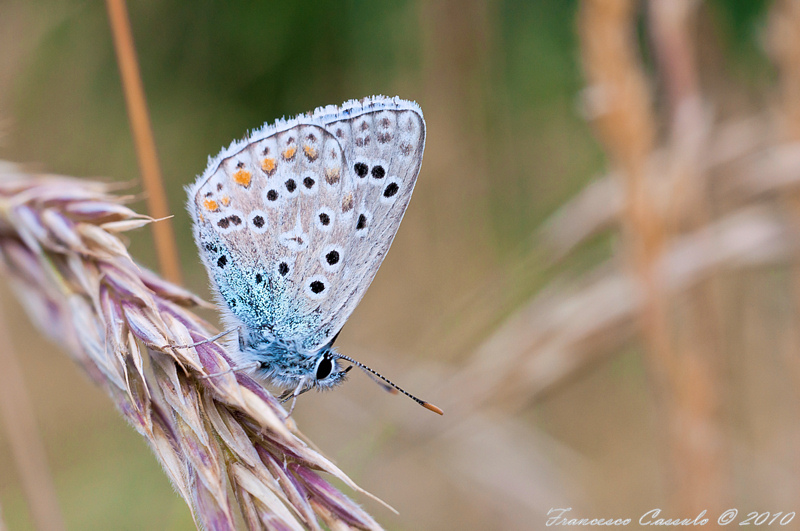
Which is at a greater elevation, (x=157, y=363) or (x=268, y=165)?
(x=268, y=165)

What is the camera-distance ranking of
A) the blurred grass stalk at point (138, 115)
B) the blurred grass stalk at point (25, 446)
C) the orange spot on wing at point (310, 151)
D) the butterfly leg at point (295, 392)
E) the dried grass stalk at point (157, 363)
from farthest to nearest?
the orange spot on wing at point (310, 151) → the butterfly leg at point (295, 392) → the blurred grass stalk at point (138, 115) → the blurred grass stalk at point (25, 446) → the dried grass stalk at point (157, 363)

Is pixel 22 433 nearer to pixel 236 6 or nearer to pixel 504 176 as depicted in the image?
pixel 504 176

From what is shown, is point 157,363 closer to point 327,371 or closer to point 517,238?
point 327,371

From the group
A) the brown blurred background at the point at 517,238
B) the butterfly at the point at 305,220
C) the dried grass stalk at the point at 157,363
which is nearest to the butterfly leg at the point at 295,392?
the butterfly at the point at 305,220

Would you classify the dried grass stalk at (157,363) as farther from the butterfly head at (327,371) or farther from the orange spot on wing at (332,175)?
the orange spot on wing at (332,175)

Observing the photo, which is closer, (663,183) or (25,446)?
(25,446)

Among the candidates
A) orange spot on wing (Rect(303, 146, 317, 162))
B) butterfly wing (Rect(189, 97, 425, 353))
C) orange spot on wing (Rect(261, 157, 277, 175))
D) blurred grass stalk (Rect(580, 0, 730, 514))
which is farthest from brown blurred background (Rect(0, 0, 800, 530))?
orange spot on wing (Rect(303, 146, 317, 162))

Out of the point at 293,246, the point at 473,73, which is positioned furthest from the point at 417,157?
the point at 473,73

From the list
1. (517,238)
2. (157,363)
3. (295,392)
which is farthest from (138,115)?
(517,238)

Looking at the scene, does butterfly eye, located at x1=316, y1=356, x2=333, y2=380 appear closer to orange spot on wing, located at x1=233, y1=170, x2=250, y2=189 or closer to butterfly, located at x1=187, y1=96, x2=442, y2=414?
butterfly, located at x1=187, y1=96, x2=442, y2=414
